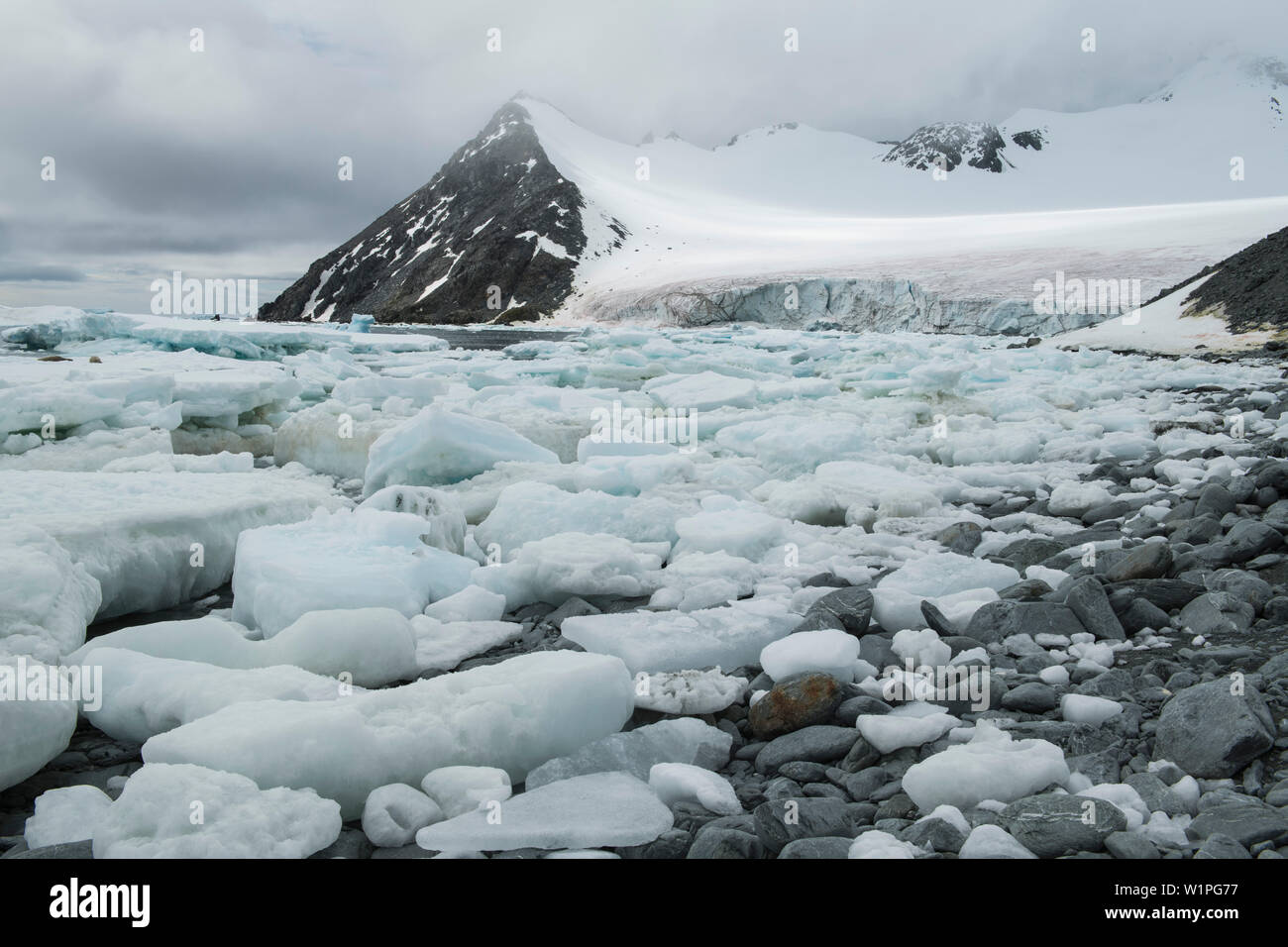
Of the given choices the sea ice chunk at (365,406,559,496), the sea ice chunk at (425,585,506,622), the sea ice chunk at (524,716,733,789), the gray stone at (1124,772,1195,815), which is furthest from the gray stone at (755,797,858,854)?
the sea ice chunk at (365,406,559,496)

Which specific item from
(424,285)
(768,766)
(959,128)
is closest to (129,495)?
(768,766)

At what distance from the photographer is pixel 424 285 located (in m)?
72.1

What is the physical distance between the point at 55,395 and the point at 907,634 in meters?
6.31

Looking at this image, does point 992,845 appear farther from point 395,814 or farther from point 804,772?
point 395,814

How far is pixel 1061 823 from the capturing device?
5.58ft

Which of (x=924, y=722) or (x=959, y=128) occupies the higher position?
(x=959, y=128)

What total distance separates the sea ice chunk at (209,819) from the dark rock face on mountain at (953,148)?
11060 cm

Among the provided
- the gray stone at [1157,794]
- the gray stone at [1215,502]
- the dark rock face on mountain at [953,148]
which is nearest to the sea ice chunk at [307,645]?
the gray stone at [1157,794]

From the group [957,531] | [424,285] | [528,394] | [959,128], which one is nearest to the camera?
[957,531]

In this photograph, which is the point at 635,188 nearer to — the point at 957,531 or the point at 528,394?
the point at 528,394

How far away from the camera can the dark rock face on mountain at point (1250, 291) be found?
1354 centimetres

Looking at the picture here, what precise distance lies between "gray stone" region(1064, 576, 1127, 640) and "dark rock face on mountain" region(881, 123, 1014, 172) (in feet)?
357

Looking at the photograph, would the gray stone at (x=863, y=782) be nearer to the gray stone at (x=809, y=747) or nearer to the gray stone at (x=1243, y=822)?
the gray stone at (x=809, y=747)

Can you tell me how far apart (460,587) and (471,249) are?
235 ft
